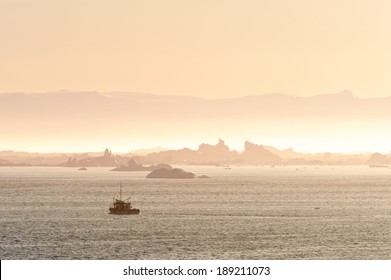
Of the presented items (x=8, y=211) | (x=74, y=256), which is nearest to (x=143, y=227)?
(x=74, y=256)

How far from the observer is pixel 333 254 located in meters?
117

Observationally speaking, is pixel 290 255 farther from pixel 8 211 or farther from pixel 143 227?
pixel 8 211

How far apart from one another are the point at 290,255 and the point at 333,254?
264 inches

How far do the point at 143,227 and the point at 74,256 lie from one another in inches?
1532

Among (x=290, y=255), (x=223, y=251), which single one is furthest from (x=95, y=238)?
(x=290, y=255)

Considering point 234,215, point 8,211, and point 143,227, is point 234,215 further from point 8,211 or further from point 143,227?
point 8,211

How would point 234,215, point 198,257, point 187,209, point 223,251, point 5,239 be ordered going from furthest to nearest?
point 187,209
point 234,215
point 5,239
point 223,251
point 198,257

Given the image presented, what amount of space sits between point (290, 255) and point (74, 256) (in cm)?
2748

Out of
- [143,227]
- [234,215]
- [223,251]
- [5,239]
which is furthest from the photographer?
[234,215]

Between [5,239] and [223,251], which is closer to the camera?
[223,251]

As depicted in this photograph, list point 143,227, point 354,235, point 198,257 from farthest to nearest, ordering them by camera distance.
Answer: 1. point 143,227
2. point 354,235
3. point 198,257

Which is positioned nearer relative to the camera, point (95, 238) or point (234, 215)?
point (95, 238)

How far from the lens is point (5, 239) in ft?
427
